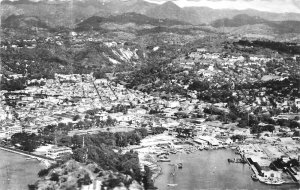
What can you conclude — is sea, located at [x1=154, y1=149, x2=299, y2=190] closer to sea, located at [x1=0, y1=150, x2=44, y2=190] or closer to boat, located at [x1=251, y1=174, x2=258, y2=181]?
boat, located at [x1=251, y1=174, x2=258, y2=181]

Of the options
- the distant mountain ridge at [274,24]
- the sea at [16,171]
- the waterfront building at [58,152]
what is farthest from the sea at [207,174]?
the distant mountain ridge at [274,24]

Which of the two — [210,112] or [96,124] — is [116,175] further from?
[210,112]

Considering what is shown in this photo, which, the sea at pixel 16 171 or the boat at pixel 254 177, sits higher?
the sea at pixel 16 171

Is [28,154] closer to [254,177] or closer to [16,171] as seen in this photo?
[16,171]

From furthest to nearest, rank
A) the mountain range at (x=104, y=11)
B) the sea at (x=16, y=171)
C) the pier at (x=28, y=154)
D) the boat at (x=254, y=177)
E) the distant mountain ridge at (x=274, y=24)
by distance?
the mountain range at (x=104, y=11) → the distant mountain ridge at (x=274, y=24) → the pier at (x=28, y=154) → the boat at (x=254, y=177) → the sea at (x=16, y=171)

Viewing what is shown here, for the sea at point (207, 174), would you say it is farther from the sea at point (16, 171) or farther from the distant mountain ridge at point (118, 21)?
the distant mountain ridge at point (118, 21)

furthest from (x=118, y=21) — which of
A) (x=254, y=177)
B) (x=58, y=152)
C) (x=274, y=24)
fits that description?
(x=254, y=177)

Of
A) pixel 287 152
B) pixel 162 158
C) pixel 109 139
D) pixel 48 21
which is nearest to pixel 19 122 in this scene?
pixel 109 139
